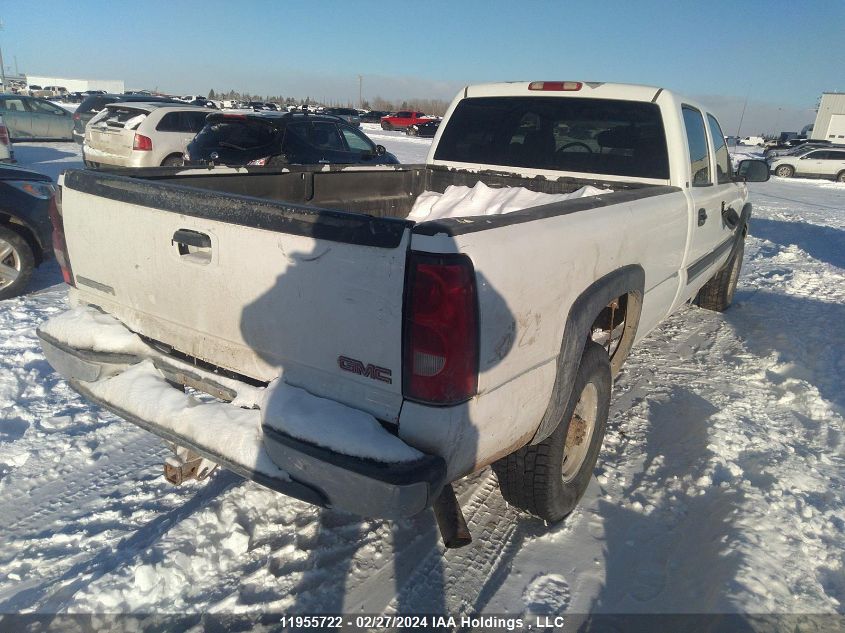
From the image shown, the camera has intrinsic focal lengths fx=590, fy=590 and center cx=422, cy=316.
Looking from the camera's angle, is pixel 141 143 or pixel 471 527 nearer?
pixel 471 527

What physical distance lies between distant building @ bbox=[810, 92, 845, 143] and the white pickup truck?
193ft

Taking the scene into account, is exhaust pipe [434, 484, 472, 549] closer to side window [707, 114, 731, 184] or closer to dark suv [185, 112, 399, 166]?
side window [707, 114, 731, 184]

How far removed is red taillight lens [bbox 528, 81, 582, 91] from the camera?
446cm

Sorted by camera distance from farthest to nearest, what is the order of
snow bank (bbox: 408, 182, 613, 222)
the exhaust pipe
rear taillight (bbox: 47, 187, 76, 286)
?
snow bank (bbox: 408, 182, 613, 222) → rear taillight (bbox: 47, 187, 76, 286) → the exhaust pipe

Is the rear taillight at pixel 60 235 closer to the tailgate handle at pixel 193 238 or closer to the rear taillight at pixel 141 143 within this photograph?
the tailgate handle at pixel 193 238

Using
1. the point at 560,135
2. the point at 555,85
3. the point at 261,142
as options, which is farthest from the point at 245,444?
the point at 261,142

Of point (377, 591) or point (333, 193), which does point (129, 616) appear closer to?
point (377, 591)

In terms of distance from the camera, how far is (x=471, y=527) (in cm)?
290

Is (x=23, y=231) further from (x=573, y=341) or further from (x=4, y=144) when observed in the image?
(x=4, y=144)

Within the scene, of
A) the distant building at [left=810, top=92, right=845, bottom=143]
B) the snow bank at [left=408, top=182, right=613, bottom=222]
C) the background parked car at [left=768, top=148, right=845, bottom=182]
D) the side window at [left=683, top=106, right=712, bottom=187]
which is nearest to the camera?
the snow bank at [left=408, top=182, right=613, bottom=222]

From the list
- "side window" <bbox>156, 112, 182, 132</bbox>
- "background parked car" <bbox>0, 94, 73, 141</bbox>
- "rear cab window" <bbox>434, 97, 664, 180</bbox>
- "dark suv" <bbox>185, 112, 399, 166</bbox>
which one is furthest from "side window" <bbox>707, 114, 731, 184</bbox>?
"background parked car" <bbox>0, 94, 73, 141</bbox>

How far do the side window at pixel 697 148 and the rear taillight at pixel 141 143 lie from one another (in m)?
10.1

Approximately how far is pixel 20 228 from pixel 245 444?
4971 millimetres

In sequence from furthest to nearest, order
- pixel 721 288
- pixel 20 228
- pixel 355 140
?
pixel 355 140, pixel 721 288, pixel 20 228
